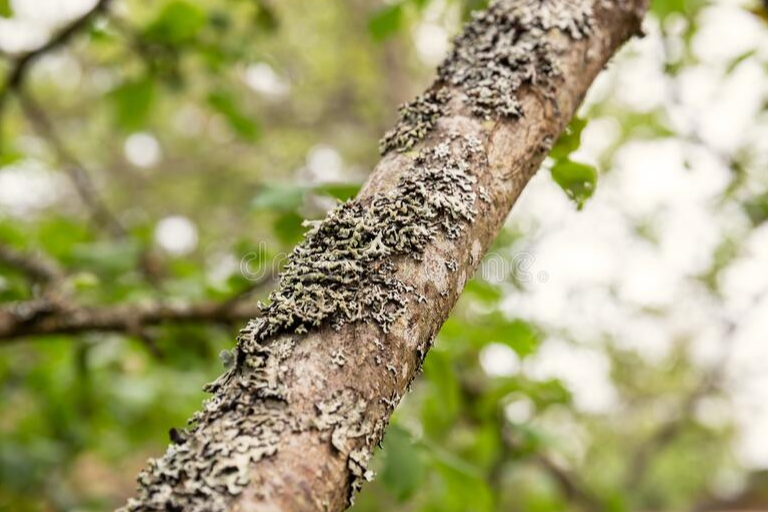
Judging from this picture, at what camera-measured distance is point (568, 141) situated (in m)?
0.99

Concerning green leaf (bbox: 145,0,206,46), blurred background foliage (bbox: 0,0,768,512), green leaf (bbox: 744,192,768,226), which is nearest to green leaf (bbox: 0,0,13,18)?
blurred background foliage (bbox: 0,0,768,512)

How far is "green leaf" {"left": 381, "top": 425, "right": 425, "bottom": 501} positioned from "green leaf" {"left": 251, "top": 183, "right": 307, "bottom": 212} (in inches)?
18.3

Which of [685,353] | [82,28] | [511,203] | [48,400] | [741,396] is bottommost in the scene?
[511,203]

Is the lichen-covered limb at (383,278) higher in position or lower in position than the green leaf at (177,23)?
lower

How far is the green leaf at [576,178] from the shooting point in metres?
0.99

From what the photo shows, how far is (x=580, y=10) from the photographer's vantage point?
3.18 ft

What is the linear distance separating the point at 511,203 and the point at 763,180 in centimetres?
200

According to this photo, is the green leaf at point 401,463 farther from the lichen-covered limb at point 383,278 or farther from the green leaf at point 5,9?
the green leaf at point 5,9

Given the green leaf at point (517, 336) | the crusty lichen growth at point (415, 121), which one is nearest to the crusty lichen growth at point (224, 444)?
the crusty lichen growth at point (415, 121)

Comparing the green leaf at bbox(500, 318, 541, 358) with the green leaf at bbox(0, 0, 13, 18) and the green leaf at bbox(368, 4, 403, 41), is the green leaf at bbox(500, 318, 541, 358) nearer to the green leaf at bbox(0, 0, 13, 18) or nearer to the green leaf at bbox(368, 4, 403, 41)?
the green leaf at bbox(368, 4, 403, 41)

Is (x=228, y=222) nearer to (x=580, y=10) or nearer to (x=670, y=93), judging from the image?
(x=670, y=93)

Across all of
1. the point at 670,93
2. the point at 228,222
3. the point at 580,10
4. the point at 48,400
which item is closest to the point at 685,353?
the point at 228,222

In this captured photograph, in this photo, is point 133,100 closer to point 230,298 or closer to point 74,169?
point 74,169

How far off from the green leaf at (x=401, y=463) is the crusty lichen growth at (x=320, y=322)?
0.69 metres
